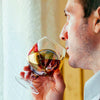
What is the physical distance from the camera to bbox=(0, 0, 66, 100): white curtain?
104 cm

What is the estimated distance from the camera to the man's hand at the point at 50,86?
0.87 meters

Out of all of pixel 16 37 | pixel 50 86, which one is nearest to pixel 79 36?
pixel 50 86

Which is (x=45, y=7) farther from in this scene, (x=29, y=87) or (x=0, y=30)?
(x=29, y=87)

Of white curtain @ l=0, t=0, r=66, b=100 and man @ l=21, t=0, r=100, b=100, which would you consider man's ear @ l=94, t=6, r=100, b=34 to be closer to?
man @ l=21, t=0, r=100, b=100

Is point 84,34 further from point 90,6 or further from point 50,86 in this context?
point 50,86

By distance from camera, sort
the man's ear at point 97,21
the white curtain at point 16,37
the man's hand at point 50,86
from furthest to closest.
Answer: the white curtain at point 16,37, the man's hand at point 50,86, the man's ear at point 97,21

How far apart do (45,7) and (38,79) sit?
476 mm

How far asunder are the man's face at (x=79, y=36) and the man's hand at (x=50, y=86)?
11 centimetres

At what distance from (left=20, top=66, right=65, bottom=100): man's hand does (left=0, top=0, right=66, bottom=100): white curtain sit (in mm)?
180

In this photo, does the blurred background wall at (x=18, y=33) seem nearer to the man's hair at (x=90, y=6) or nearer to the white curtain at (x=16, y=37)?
the white curtain at (x=16, y=37)

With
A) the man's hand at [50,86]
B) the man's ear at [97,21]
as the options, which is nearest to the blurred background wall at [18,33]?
the man's hand at [50,86]

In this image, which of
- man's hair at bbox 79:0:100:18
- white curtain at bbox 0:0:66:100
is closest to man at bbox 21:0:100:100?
man's hair at bbox 79:0:100:18

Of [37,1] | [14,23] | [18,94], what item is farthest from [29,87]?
[37,1]

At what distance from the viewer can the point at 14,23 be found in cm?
108
